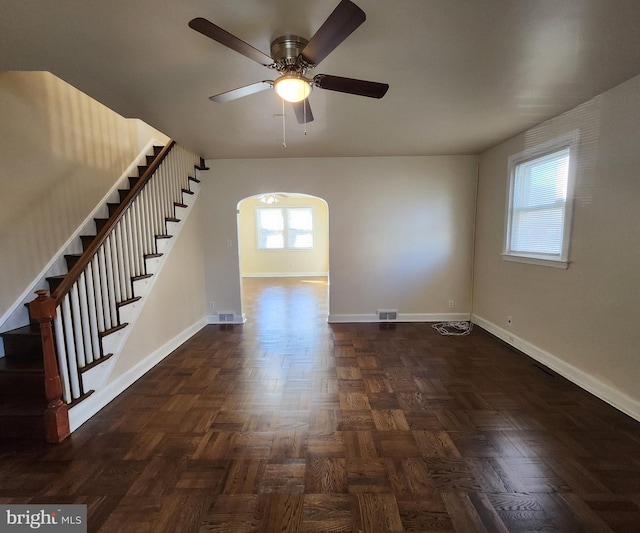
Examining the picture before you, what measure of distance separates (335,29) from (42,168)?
292 centimetres

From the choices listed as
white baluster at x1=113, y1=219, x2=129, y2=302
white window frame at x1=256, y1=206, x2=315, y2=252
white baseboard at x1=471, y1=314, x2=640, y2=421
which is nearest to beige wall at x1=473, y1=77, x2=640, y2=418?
white baseboard at x1=471, y1=314, x2=640, y2=421

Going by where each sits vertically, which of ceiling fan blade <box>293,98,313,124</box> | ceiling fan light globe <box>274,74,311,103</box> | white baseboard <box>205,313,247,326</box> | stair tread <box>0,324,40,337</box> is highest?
ceiling fan blade <box>293,98,313,124</box>

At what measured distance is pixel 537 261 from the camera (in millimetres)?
2941

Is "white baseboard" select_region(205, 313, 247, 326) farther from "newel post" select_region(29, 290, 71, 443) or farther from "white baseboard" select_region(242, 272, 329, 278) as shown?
"white baseboard" select_region(242, 272, 329, 278)

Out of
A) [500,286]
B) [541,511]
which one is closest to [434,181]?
[500,286]

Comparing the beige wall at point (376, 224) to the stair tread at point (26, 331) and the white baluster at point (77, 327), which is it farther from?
the white baluster at point (77, 327)

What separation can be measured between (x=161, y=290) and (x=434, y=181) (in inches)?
155

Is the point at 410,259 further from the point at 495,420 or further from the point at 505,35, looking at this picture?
the point at 505,35

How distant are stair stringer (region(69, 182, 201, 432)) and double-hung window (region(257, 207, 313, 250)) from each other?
4972mm

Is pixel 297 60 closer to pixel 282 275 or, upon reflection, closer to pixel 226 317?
pixel 226 317

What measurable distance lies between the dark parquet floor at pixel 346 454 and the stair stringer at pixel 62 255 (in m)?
1.05

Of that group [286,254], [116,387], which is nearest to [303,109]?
[116,387]

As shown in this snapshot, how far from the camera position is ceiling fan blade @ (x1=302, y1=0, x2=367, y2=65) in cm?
114

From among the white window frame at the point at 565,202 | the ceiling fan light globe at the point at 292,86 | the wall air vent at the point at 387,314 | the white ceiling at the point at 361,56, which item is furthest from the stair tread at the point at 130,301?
the white window frame at the point at 565,202
